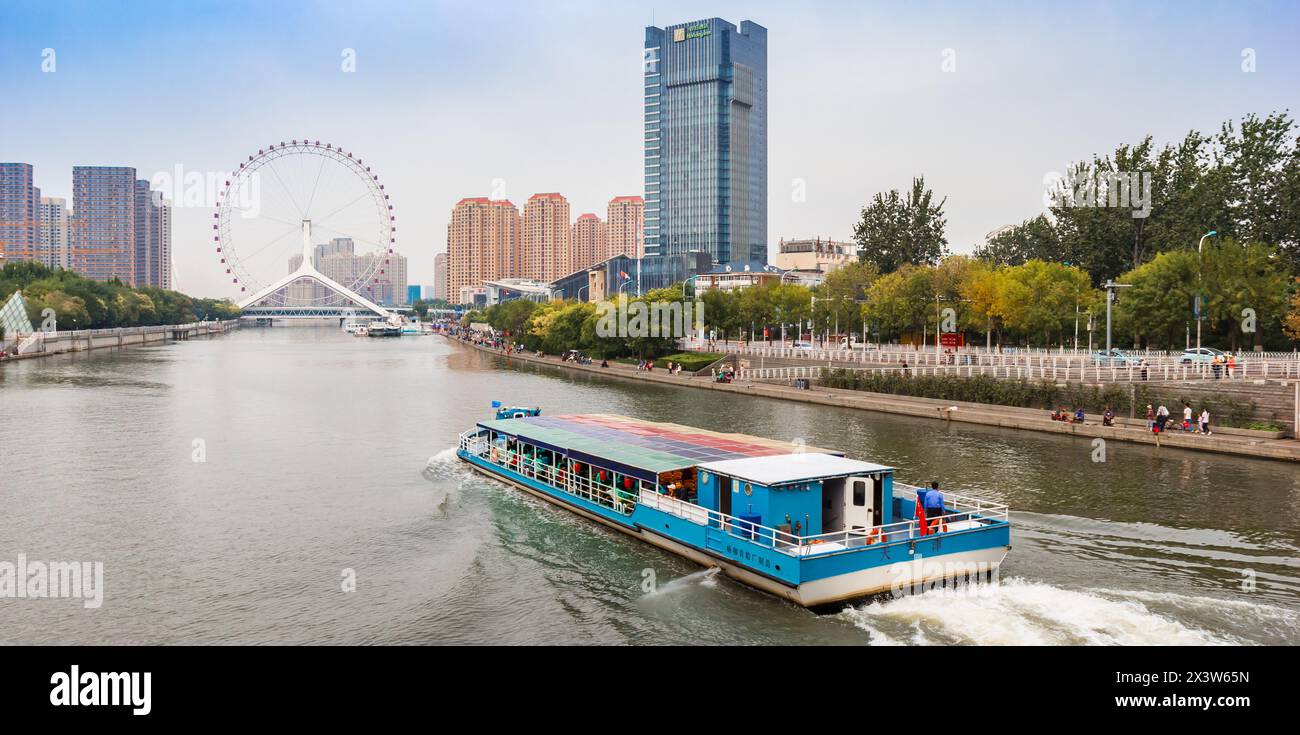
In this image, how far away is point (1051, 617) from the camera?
19.2m

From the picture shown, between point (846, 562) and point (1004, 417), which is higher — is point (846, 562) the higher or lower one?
the lower one

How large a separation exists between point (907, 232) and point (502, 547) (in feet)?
289

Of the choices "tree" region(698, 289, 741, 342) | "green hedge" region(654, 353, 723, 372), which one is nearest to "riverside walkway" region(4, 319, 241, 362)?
"green hedge" region(654, 353, 723, 372)

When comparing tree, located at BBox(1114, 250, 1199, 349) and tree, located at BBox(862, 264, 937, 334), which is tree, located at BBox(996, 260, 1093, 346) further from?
tree, located at BBox(862, 264, 937, 334)

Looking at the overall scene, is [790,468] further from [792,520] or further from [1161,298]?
[1161,298]

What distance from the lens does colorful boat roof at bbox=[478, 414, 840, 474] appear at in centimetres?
2741

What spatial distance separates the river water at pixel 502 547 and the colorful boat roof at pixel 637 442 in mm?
2194

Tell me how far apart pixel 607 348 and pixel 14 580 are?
257 ft

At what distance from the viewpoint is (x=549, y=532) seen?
27656 millimetres

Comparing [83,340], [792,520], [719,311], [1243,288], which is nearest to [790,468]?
[792,520]

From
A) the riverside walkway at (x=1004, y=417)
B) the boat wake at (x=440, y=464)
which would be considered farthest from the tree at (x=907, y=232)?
the boat wake at (x=440, y=464)

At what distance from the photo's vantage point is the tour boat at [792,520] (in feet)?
66.1
